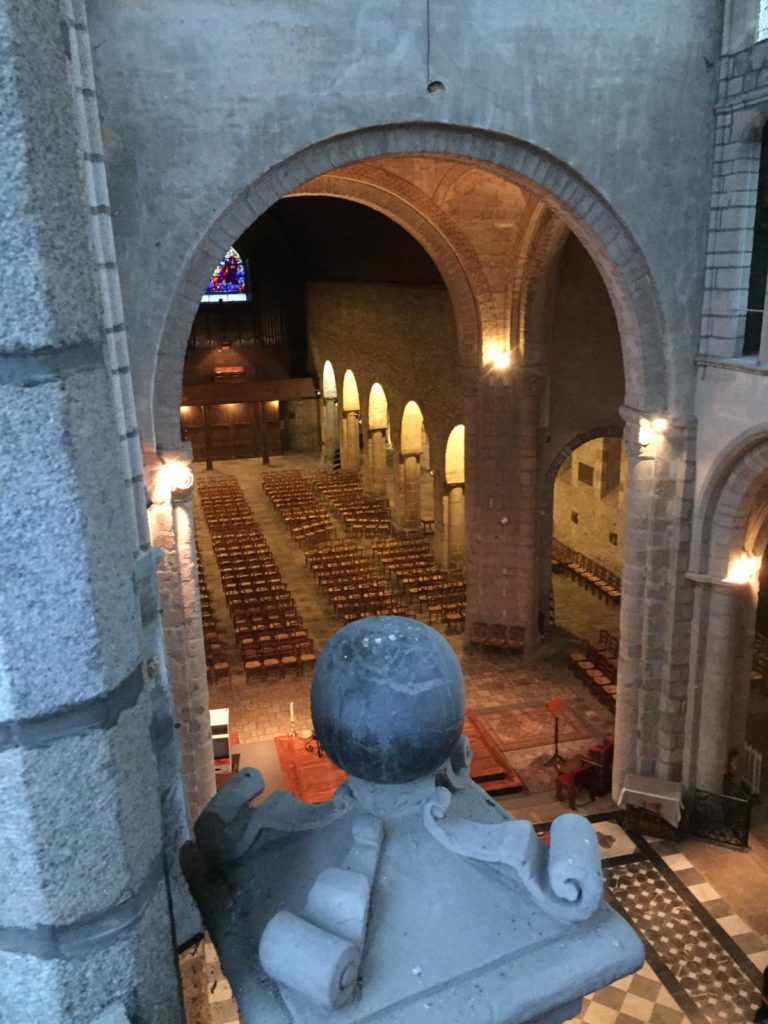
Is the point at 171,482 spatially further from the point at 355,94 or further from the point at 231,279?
the point at 231,279

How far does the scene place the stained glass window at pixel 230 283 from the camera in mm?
30052

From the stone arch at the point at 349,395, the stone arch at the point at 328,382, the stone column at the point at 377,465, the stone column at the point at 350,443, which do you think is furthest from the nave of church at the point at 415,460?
the stone arch at the point at 328,382

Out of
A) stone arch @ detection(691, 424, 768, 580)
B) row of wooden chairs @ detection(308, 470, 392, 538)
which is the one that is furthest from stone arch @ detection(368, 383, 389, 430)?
stone arch @ detection(691, 424, 768, 580)

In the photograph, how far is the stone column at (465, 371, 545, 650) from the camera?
14.9m

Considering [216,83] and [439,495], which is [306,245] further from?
[216,83]

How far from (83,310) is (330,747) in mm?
1057

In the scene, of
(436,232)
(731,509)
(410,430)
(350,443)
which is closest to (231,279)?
(350,443)

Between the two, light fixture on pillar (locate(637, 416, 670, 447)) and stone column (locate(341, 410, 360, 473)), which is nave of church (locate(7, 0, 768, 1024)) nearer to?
light fixture on pillar (locate(637, 416, 670, 447))

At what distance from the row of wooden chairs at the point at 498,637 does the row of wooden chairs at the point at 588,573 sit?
3.08 m

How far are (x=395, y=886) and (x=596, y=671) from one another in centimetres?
1328

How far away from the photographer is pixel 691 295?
31.9ft

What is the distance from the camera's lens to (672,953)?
29.4 feet

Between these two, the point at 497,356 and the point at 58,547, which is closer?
the point at 58,547

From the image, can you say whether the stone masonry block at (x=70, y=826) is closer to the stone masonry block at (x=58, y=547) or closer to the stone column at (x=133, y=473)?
the stone masonry block at (x=58, y=547)
